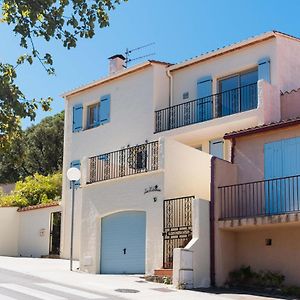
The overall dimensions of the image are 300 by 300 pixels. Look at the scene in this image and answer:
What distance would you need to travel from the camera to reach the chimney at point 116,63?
28.9 m

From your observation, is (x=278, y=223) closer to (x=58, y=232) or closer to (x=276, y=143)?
(x=276, y=143)

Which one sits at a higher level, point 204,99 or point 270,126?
point 204,99

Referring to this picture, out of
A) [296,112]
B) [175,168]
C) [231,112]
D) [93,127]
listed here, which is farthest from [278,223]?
[93,127]

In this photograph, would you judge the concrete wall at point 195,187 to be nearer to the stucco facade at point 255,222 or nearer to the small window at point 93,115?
the stucco facade at point 255,222

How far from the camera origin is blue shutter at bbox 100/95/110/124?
26.7m

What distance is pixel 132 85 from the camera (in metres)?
25.8

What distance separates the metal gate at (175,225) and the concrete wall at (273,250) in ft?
5.10

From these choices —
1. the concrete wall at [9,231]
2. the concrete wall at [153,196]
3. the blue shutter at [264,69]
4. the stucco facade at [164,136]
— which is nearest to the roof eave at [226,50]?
the stucco facade at [164,136]

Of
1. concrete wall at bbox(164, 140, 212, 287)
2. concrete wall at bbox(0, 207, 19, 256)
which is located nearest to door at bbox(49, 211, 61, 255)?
concrete wall at bbox(0, 207, 19, 256)

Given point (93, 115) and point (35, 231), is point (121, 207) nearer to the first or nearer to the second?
point (93, 115)

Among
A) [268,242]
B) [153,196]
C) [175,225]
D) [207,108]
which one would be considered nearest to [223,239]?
[268,242]

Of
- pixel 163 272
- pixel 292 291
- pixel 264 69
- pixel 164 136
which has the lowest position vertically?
pixel 292 291

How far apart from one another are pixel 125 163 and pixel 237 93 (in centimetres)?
508

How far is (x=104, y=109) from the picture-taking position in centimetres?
2692
